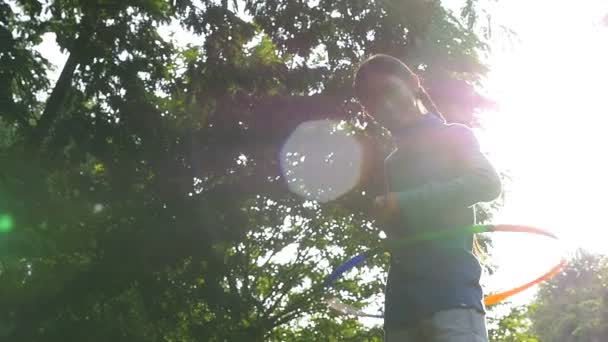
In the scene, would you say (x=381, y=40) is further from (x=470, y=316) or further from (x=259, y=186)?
(x=470, y=316)

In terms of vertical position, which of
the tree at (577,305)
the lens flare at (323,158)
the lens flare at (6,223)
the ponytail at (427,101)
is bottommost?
the ponytail at (427,101)

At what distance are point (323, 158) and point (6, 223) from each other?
812 centimetres

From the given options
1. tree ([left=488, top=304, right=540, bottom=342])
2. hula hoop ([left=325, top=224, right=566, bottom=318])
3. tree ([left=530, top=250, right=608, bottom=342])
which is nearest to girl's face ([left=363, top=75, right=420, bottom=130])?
hula hoop ([left=325, top=224, right=566, bottom=318])

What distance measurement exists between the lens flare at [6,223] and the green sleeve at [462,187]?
5297mm

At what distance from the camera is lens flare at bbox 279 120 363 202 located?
12703 mm

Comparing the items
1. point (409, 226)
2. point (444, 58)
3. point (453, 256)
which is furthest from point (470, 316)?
point (444, 58)

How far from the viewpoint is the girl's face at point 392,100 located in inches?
96.1

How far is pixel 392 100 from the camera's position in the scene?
245 cm

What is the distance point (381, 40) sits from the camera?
38.0ft

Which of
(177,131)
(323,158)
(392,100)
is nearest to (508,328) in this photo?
(323,158)

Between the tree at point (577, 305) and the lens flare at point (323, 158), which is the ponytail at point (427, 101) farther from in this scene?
the tree at point (577, 305)

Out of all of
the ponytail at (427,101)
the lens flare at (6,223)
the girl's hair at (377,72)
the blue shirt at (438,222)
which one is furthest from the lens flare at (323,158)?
the blue shirt at (438,222)

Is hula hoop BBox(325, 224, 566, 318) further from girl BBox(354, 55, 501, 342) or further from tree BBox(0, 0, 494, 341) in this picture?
tree BBox(0, 0, 494, 341)

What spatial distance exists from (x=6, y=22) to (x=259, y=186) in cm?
629
